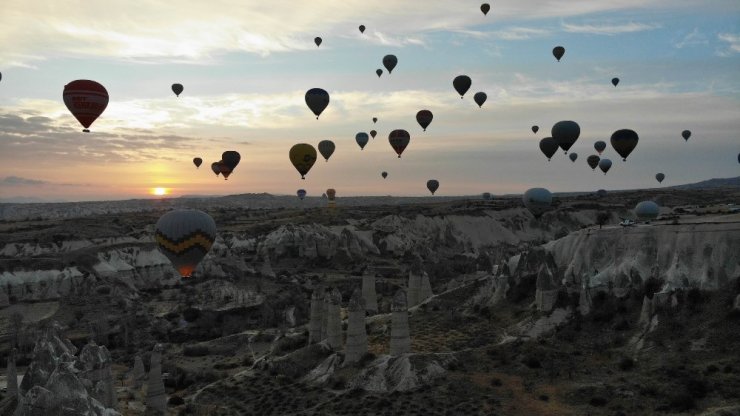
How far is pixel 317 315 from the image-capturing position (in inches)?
1989

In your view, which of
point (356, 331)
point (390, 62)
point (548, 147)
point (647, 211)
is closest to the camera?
point (356, 331)

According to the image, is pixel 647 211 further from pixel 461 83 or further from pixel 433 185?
pixel 433 185

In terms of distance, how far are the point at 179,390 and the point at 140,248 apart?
47804 mm

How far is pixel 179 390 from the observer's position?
51125 mm

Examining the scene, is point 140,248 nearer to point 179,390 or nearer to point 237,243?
point 237,243

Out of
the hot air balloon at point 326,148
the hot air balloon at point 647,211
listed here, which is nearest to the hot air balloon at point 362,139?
the hot air balloon at point 326,148

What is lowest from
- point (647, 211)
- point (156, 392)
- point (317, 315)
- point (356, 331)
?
point (156, 392)

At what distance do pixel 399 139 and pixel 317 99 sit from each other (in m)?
17.3

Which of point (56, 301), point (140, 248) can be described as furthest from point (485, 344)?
point (140, 248)

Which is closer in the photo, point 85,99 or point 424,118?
point 85,99

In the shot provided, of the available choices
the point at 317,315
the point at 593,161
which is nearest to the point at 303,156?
the point at 317,315

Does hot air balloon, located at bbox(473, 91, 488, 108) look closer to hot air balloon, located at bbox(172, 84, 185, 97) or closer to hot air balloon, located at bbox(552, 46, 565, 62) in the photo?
hot air balloon, located at bbox(552, 46, 565, 62)

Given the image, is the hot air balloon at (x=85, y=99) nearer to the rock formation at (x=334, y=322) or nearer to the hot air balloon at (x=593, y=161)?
the rock formation at (x=334, y=322)

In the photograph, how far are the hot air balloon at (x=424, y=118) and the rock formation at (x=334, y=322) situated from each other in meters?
42.2
